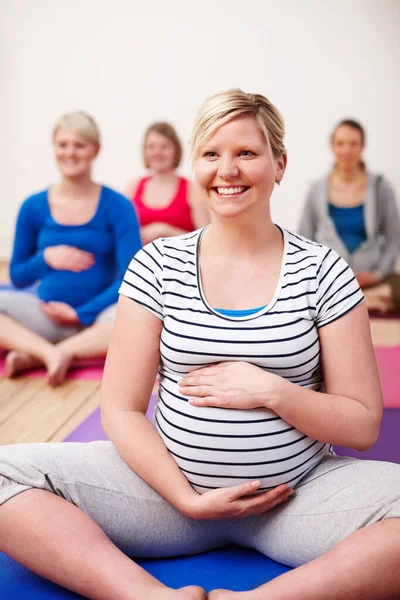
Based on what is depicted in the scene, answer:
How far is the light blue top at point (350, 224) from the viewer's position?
13.0 ft

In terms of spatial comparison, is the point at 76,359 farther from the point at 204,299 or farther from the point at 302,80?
the point at 302,80

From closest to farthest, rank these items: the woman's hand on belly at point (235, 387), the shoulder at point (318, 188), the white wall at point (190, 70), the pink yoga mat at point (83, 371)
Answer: the woman's hand on belly at point (235, 387) < the pink yoga mat at point (83, 371) < the shoulder at point (318, 188) < the white wall at point (190, 70)

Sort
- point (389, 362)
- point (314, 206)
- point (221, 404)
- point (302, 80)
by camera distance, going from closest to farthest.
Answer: point (221, 404)
point (389, 362)
point (314, 206)
point (302, 80)

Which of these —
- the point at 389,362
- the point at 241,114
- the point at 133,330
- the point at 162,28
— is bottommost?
the point at 389,362

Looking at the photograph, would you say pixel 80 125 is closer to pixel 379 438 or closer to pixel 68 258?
pixel 68 258

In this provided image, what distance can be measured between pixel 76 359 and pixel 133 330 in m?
1.57

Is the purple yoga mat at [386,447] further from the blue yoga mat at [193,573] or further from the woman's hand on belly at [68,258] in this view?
the woman's hand on belly at [68,258]

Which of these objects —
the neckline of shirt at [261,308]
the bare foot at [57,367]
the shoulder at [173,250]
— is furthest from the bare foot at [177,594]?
the bare foot at [57,367]

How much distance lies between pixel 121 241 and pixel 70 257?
221 millimetres

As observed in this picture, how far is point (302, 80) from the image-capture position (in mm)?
5414

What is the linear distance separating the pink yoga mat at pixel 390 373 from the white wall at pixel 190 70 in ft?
8.60

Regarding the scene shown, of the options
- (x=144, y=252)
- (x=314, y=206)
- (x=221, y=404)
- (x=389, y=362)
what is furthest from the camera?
(x=314, y=206)

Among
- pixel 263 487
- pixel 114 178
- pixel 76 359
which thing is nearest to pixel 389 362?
pixel 76 359

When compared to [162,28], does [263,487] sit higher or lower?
lower
